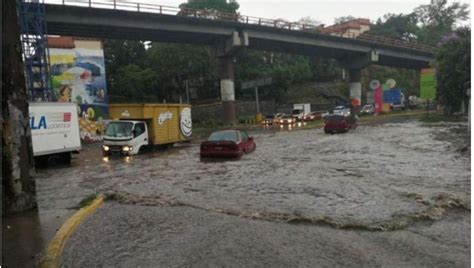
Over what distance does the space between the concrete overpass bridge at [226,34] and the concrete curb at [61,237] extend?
3478 centimetres

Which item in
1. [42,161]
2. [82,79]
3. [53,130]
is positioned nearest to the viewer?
[53,130]

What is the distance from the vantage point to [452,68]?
4797 cm

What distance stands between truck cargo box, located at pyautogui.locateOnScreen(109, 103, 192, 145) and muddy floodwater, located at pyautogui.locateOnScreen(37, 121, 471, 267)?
679 centimetres

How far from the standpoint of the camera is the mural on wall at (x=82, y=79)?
45.5 metres

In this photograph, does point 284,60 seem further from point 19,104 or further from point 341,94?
point 19,104

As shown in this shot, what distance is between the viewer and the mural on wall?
149 ft

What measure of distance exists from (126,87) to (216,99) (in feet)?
50.6

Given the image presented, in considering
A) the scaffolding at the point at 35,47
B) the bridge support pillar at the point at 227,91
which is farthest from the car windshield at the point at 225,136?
the bridge support pillar at the point at 227,91

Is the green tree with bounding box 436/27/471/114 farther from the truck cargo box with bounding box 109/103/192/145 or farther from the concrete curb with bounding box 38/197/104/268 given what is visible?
the concrete curb with bounding box 38/197/104/268

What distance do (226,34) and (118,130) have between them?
3028 centimetres

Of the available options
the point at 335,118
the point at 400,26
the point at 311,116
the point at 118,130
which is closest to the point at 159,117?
the point at 118,130

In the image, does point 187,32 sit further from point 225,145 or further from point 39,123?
point 39,123

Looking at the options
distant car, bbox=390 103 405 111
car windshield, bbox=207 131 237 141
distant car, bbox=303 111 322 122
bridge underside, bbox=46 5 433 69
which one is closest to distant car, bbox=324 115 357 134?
car windshield, bbox=207 131 237 141

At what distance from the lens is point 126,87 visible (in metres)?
62.1
